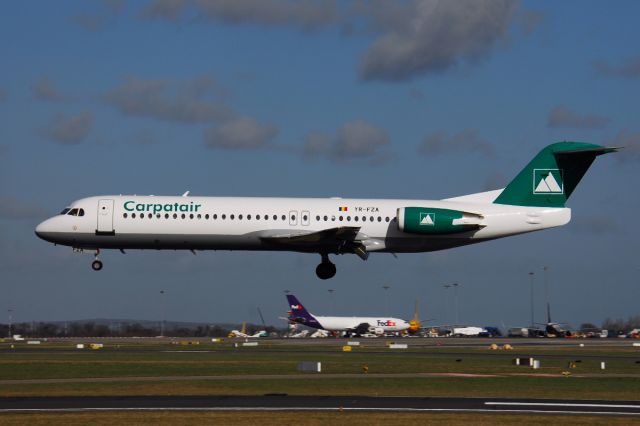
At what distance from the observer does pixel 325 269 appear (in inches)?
2336

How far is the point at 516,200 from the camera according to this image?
59.5 m

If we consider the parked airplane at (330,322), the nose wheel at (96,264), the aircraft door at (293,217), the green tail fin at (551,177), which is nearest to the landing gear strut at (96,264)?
the nose wheel at (96,264)

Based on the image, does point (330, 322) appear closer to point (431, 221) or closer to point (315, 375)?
point (431, 221)

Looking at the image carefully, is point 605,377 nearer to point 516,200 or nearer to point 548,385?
point 548,385

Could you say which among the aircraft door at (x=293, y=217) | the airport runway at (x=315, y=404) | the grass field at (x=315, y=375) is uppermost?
the aircraft door at (x=293, y=217)

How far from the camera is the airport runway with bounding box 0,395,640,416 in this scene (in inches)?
1123

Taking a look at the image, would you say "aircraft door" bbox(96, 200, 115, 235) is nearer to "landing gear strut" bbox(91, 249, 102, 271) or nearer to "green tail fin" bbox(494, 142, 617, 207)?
"landing gear strut" bbox(91, 249, 102, 271)

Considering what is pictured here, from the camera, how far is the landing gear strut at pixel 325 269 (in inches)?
2330

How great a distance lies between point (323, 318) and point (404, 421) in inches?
4271

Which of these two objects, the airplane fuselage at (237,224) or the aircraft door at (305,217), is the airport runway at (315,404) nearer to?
the airplane fuselage at (237,224)

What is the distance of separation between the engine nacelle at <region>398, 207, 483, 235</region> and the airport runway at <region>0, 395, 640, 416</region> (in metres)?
24.6

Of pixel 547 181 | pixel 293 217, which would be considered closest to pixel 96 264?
pixel 293 217

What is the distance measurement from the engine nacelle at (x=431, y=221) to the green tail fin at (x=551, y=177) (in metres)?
4.31

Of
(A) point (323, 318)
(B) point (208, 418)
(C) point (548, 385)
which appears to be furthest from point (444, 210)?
(A) point (323, 318)
